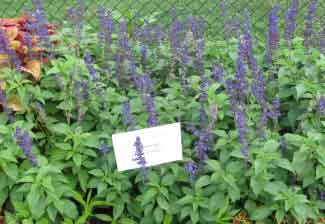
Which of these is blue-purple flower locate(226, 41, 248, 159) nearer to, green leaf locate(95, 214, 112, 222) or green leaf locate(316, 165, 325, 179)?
green leaf locate(316, 165, 325, 179)

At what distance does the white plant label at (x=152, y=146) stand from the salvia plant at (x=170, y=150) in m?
0.05

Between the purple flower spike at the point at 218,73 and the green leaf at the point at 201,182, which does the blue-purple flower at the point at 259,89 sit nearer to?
the purple flower spike at the point at 218,73

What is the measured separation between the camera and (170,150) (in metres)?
2.54

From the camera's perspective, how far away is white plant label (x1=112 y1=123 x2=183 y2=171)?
2473mm

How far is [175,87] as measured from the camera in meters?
3.04

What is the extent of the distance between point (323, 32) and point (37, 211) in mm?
2188

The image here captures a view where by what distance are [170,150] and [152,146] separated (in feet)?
0.31

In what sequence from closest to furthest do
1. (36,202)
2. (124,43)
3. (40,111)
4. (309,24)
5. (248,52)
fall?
(36,202)
(40,111)
(248,52)
(124,43)
(309,24)

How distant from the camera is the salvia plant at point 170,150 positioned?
96.8 inches

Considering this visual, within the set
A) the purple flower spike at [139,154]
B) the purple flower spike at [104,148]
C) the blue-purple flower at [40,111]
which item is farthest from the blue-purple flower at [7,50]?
the purple flower spike at [139,154]

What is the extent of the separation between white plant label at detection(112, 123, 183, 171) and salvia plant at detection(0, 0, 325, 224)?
5 cm

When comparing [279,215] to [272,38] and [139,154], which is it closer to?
[139,154]

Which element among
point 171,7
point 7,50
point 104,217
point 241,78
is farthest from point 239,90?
point 171,7

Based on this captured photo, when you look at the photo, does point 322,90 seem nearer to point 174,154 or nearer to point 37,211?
point 174,154
